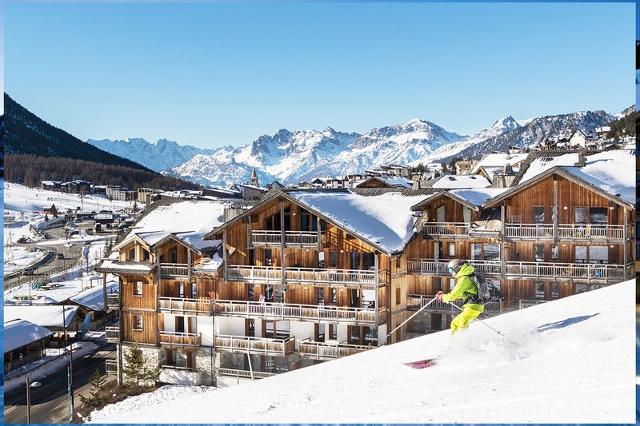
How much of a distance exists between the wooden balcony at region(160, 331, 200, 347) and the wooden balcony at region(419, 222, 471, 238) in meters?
9.88

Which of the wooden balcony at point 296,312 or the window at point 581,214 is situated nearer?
the window at point 581,214

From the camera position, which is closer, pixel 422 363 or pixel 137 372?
pixel 422 363

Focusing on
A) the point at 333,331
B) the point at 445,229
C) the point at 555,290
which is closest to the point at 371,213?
the point at 445,229

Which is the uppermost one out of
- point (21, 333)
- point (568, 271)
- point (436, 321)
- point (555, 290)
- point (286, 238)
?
point (286, 238)

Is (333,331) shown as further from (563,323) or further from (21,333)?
(21,333)

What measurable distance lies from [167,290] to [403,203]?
33.8 ft

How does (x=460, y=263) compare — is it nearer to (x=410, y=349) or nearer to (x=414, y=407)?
(x=410, y=349)

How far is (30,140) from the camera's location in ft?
526

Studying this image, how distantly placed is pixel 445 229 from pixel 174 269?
10.9 m

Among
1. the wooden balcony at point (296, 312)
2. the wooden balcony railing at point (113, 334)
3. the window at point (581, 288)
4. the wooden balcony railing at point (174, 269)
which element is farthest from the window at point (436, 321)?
the wooden balcony railing at point (113, 334)

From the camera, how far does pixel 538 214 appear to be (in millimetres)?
22984

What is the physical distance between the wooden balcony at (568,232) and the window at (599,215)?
0.40 meters

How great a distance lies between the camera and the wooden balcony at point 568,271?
2188 centimetres

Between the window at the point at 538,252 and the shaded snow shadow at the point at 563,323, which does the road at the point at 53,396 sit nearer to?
the window at the point at 538,252
